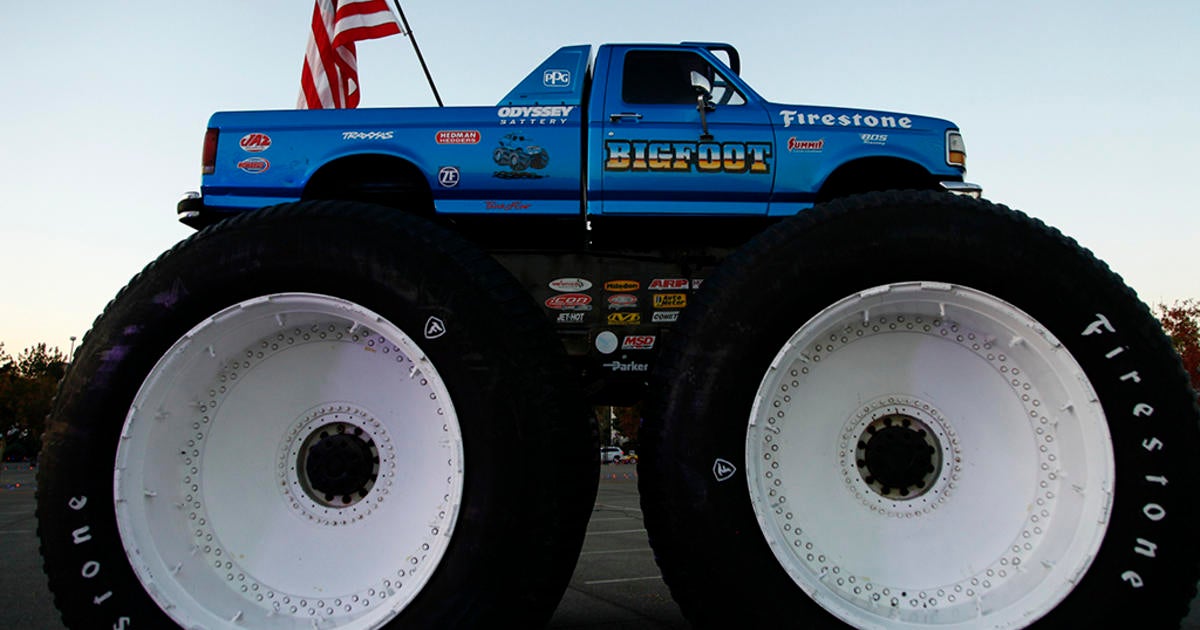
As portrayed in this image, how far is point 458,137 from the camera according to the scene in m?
4.01

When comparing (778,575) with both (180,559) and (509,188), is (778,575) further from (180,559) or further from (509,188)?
(509,188)

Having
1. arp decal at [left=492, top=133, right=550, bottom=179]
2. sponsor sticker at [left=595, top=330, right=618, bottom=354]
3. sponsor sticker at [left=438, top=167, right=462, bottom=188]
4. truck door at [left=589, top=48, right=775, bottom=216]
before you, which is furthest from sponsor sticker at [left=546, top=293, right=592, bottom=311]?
sponsor sticker at [left=438, top=167, right=462, bottom=188]

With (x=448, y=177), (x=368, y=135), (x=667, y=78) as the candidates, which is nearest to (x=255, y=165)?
(x=368, y=135)

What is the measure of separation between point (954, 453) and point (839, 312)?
69 centimetres

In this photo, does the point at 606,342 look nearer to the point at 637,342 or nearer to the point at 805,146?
the point at 637,342

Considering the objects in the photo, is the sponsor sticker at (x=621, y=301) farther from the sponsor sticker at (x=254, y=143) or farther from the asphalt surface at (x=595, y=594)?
the sponsor sticker at (x=254, y=143)

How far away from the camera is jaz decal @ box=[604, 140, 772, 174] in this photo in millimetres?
3992

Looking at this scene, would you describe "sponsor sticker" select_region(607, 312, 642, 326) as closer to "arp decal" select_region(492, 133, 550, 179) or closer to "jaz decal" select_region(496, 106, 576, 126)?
"arp decal" select_region(492, 133, 550, 179)

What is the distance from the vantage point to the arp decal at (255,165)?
159 inches

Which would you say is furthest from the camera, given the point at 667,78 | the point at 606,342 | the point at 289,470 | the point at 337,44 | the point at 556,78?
the point at 337,44

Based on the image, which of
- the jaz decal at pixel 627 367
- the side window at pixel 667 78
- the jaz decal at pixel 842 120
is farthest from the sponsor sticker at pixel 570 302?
the jaz decal at pixel 842 120

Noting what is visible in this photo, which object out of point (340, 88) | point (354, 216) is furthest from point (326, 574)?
point (340, 88)

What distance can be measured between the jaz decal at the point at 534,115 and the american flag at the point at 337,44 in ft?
9.93

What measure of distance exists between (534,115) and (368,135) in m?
0.87
